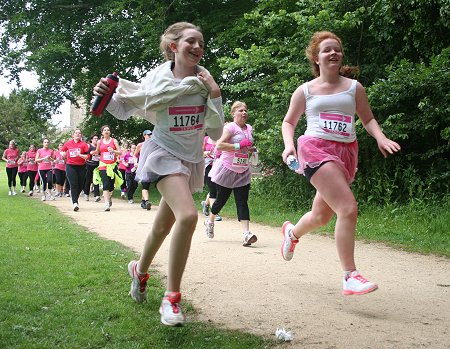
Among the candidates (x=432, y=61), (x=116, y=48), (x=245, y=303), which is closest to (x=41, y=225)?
(x=245, y=303)

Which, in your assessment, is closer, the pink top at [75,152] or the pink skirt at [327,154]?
the pink skirt at [327,154]

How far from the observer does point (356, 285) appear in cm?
Result: 434

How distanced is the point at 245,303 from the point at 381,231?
210 inches

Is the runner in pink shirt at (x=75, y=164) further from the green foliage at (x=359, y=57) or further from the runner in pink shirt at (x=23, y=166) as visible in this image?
the runner in pink shirt at (x=23, y=166)

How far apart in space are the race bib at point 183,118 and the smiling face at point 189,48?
1.13 feet

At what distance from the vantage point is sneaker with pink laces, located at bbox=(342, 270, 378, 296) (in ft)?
14.0

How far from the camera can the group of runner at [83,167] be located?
46.8 feet

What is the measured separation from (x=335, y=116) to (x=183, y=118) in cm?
133

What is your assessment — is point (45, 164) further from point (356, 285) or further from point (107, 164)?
point (356, 285)

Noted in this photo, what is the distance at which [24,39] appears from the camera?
22094 millimetres

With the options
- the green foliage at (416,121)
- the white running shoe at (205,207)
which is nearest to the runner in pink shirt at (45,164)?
the white running shoe at (205,207)

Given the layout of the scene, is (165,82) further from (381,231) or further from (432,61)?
(432,61)

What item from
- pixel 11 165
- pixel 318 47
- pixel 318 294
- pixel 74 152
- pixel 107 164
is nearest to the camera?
pixel 318 47

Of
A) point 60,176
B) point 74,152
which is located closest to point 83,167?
point 74,152
